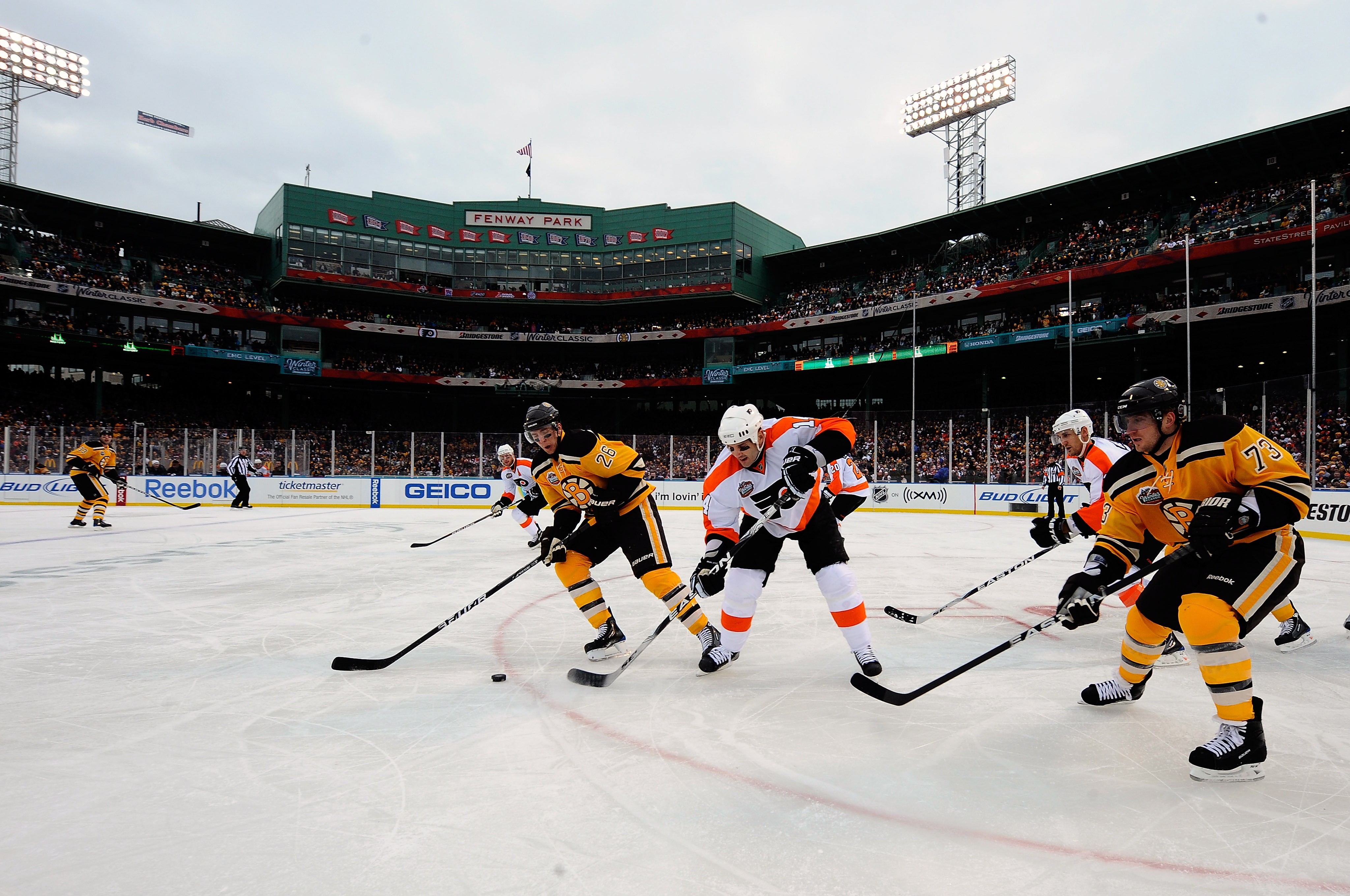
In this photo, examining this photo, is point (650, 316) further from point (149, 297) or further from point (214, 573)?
point (214, 573)

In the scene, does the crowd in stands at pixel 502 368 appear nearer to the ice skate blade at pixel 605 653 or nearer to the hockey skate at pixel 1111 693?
the ice skate blade at pixel 605 653

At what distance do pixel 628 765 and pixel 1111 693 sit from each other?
234 centimetres

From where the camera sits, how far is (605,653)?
426 cm

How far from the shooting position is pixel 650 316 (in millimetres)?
37250

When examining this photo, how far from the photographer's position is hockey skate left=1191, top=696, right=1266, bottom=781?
8.49 feet

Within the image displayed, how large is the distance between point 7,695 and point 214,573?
4.17 meters

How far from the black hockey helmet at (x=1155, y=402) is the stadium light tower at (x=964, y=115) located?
3349cm

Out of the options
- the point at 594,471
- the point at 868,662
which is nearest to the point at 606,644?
the point at 594,471

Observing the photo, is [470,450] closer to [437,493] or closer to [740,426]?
[437,493]

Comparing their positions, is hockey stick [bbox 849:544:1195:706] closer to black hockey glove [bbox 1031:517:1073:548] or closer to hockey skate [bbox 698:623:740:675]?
hockey skate [bbox 698:623:740:675]

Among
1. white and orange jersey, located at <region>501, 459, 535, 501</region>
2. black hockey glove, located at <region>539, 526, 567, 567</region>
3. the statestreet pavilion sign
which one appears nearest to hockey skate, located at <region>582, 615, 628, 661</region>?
black hockey glove, located at <region>539, 526, 567, 567</region>

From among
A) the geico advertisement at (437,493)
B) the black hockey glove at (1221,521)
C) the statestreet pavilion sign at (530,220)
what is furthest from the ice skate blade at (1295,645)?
the statestreet pavilion sign at (530,220)

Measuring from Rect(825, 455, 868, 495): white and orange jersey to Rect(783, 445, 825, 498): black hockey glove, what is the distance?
2.62m

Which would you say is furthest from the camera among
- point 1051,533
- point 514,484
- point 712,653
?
point 514,484
